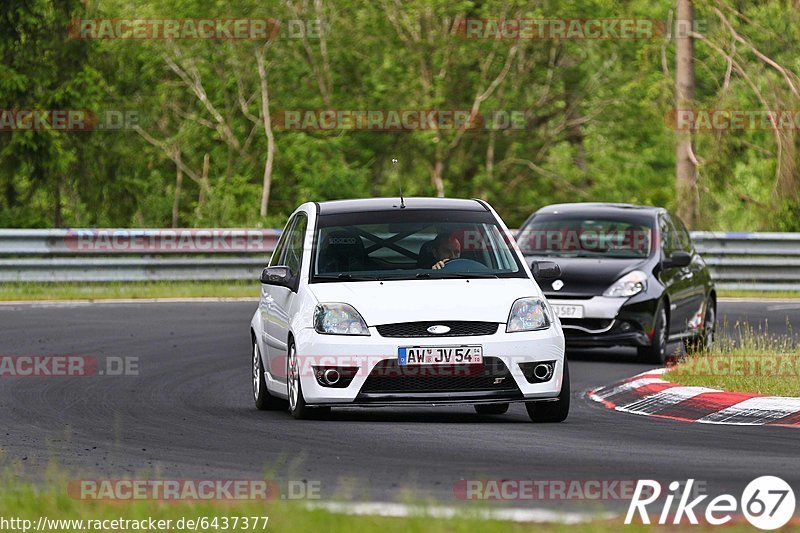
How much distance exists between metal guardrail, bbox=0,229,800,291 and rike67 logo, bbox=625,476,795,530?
18.4 meters

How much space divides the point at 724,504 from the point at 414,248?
5066 mm

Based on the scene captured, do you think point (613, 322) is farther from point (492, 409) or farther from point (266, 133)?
point (266, 133)

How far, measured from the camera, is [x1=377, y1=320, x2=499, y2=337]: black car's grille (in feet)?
36.8

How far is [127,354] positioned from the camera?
684 inches

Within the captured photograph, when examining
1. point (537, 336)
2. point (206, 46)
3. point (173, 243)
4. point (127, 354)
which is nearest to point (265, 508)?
point (537, 336)

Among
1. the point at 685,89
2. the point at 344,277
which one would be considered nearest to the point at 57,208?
the point at 685,89

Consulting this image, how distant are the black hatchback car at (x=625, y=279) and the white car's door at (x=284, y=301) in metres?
3.73

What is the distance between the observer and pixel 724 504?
778 centimetres

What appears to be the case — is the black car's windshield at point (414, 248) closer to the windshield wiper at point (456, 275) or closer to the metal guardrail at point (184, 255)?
the windshield wiper at point (456, 275)

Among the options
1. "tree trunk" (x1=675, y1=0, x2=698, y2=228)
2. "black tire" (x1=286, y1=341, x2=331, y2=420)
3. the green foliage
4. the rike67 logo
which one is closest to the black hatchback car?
"black tire" (x1=286, y1=341, x2=331, y2=420)

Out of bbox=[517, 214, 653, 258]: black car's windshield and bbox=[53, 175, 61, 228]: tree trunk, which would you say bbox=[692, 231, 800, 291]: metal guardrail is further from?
bbox=[53, 175, 61, 228]: tree trunk

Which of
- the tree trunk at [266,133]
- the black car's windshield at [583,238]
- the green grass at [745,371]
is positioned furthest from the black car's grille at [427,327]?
the tree trunk at [266,133]

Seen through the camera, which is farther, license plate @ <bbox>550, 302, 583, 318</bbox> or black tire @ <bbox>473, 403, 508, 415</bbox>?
license plate @ <bbox>550, 302, 583, 318</bbox>

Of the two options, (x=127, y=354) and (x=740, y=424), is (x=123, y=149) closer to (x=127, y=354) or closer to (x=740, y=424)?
(x=127, y=354)
